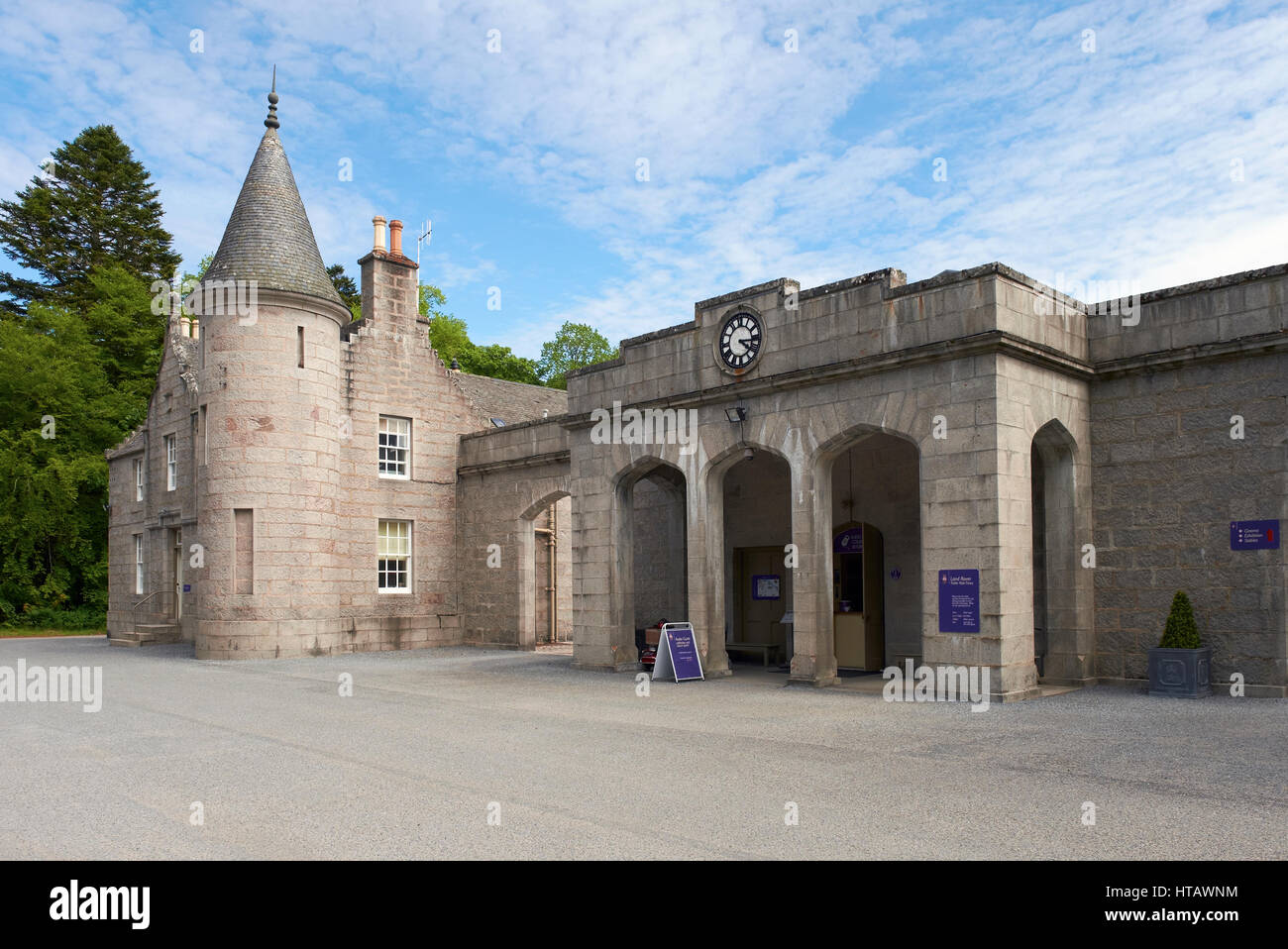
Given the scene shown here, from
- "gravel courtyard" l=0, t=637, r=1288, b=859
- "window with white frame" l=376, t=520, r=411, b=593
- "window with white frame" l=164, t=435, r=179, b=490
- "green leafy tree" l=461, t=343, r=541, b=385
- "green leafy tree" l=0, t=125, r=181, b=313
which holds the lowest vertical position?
"gravel courtyard" l=0, t=637, r=1288, b=859

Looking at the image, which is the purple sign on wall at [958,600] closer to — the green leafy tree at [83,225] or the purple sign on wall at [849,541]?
the purple sign on wall at [849,541]

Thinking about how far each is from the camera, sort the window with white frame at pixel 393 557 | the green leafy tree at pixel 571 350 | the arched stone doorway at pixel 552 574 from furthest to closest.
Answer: the green leafy tree at pixel 571 350, the arched stone doorway at pixel 552 574, the window with white frame at pixel 393 557

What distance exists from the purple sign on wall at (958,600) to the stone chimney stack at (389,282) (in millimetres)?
17207

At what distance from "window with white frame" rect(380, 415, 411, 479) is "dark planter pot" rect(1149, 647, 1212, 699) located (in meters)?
18.2

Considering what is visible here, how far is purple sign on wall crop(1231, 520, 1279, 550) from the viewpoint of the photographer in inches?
514

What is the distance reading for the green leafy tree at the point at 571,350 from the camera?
184ft

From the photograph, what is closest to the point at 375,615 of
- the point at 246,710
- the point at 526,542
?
the point at 526,542

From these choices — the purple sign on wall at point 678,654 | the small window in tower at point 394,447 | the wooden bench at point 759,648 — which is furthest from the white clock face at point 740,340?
the small window in tower at point 394,447

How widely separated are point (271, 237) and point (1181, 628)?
19945 mm

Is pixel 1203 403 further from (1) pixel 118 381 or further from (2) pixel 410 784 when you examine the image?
(1) pixel 118 381

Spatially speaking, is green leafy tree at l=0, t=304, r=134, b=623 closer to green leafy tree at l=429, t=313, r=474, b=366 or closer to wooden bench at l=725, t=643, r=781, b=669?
green leafy tree at l=429, t=313, r=474, b=366

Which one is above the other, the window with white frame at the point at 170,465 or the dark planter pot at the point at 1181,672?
the window with white frame at the point at 170,465

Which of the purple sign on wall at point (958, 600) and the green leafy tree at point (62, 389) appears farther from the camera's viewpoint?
the green leafy tree at point (62, 389)

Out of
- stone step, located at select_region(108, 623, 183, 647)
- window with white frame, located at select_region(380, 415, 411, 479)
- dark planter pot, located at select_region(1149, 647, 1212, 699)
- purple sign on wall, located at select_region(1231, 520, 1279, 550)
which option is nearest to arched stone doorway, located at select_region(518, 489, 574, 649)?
window with white frame, located at select_region(380, 415, 411, 479)
